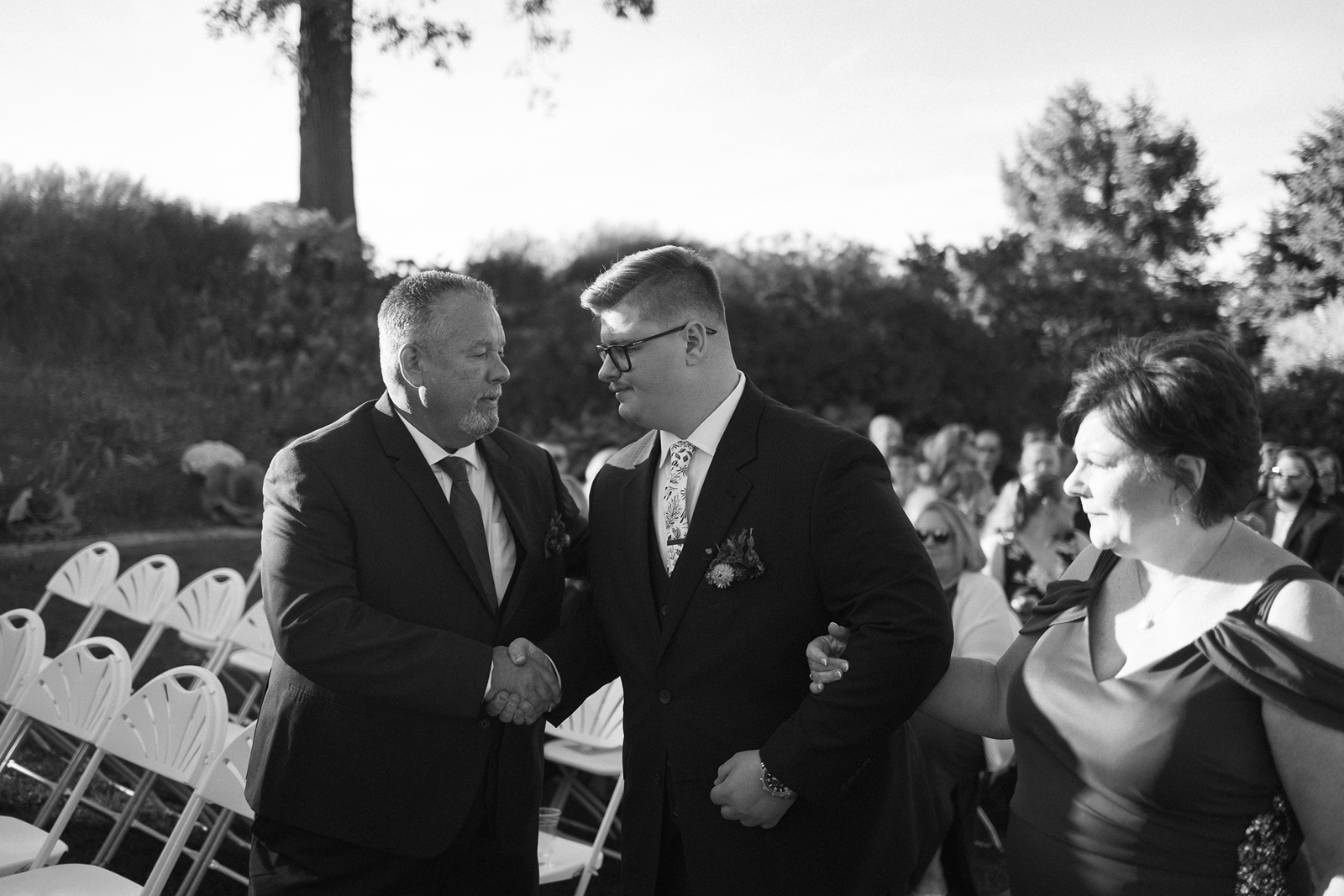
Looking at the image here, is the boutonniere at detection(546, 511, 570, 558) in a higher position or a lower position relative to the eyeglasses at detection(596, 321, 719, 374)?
lower

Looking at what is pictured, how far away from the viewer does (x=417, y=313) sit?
130 inches

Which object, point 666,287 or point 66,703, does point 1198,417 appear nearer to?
point 666,287

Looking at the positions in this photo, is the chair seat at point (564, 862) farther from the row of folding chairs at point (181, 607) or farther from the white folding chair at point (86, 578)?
the white folding chair at point (86, 578)

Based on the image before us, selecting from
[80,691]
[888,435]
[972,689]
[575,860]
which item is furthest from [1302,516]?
[80,691]

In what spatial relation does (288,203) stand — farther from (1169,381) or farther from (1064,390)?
(1169,381)

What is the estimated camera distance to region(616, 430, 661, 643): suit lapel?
2.82m

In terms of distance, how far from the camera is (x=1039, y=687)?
2.41m

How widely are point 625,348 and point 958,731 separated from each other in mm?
2382

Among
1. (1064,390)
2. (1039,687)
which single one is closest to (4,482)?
(1039,687)

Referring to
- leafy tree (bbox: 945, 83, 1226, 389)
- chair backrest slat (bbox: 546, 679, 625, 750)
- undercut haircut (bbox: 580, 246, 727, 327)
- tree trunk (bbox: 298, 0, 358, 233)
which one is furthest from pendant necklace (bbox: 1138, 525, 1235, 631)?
→ leafy tree (bbox: 945, 83, 1226, 389)

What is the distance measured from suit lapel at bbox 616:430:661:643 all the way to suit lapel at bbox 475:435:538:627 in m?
0.41

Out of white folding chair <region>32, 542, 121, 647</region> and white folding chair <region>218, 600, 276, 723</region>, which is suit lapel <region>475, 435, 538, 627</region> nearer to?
white folding chair <region>218, 600, 276, 723</region>

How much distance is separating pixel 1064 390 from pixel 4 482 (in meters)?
13.8

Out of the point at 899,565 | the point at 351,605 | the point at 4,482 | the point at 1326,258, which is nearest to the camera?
the point at 899,565
